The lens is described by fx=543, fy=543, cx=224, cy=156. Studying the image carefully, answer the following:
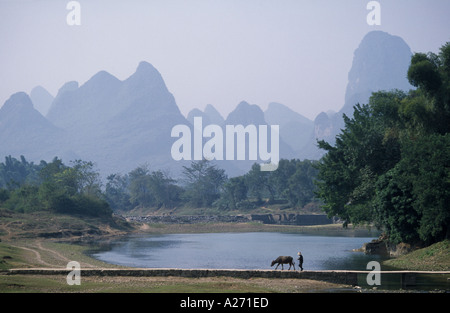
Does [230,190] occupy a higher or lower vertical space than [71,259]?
higher

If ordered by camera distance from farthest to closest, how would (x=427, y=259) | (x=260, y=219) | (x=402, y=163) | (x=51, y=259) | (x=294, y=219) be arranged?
(x=260, y=219) < (x=294, y=219) < (x=51, y=259) < (x=402, y=163) < (x=427, y=259)

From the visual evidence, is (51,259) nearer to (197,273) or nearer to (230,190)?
(197,273)

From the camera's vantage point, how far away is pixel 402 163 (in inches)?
1779

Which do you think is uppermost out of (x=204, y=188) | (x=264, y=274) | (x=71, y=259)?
(x=204, y=188)

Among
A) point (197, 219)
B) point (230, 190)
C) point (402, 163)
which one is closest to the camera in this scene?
point (402, 163)

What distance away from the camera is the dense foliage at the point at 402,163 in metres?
41.6

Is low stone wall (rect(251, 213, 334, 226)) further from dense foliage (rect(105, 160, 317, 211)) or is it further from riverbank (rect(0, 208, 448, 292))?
riverbank (rect(0, 208, 448, 292))

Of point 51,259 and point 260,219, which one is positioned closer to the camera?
point 51,259

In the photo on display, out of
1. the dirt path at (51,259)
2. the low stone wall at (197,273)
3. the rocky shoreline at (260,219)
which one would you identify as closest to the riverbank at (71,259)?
the dirt path at (51,259)

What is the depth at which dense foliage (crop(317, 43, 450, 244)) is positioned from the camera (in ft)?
136

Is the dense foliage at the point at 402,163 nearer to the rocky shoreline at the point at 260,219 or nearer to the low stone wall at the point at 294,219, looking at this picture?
the low stone wall at the point at 294,219

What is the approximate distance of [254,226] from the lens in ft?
388

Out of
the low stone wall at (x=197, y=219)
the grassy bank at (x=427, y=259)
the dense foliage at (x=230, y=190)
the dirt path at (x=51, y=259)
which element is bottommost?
the low stone wall at (x=197, y=219)

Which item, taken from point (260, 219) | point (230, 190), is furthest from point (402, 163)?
point (230, 190)
